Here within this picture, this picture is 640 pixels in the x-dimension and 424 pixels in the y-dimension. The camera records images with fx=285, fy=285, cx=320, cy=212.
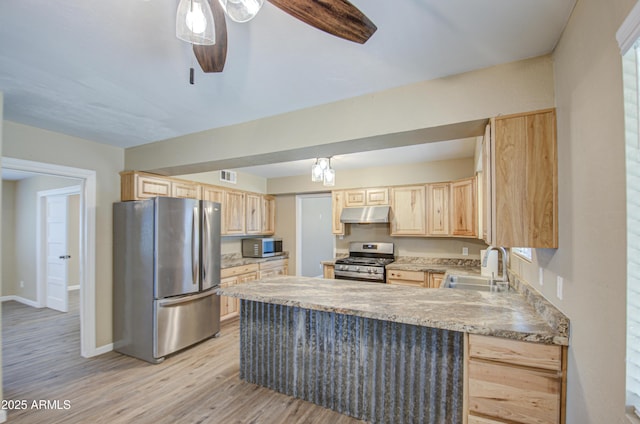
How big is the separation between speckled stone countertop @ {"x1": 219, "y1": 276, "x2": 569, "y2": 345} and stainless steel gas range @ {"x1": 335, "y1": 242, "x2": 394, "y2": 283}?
1636 millimetres

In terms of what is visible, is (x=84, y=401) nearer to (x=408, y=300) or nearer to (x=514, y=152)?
(x=408, y=300)

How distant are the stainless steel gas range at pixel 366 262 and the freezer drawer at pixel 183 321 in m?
1.90

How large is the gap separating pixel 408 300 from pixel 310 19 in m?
1.81

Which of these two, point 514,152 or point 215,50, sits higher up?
point 215,50

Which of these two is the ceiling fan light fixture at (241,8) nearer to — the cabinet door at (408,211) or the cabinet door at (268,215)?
the cabinet door at (408,211)

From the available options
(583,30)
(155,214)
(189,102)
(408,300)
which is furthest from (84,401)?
(583,30)

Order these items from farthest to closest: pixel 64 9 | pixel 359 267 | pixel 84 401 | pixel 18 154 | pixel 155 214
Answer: pixel 359 267 < pixel 155 214 < pixel 18 154 < pixel 84 401 < pixel 64 9

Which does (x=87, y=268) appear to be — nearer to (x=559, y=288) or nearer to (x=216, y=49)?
(x=216, y=49)

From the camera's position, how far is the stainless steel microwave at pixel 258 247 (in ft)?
16.8


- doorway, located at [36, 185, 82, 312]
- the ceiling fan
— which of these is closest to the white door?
doorway, located at [36, 185, 82, 312]

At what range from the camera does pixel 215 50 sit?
121 centimetres

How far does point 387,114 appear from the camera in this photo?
2.01 metres

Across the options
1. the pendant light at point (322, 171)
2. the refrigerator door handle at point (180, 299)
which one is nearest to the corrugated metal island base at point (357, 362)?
the refrigerator door handle at point (180, 299)

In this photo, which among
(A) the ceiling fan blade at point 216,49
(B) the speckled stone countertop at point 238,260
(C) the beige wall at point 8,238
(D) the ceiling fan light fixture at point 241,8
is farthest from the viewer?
(C) the beige wall at point 8,238
